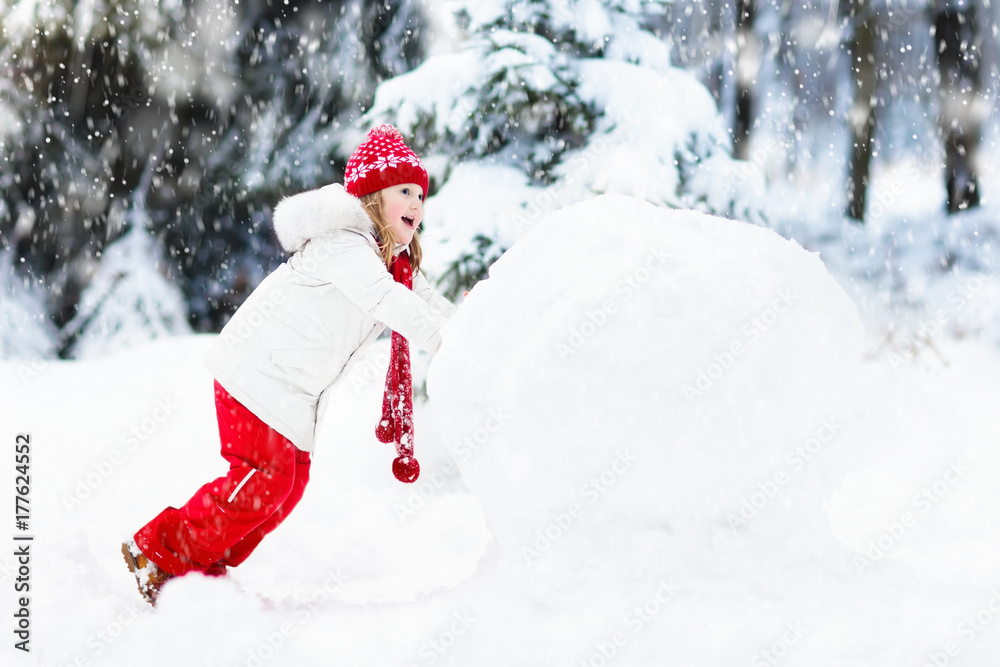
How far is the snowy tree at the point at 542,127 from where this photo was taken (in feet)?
12.1

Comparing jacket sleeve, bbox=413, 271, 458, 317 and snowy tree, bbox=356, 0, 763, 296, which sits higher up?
snowy tree, bbox=356, 0, 763, 296

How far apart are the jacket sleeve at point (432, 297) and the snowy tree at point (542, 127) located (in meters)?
0.92

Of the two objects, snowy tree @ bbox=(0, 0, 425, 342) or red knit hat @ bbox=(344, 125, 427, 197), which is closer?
red knit hat @ bbox=(344, 125, 427, 197)

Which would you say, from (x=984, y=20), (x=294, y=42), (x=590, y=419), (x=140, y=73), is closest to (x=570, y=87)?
(x=590, y=419)

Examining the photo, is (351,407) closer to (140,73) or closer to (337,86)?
(337,86)

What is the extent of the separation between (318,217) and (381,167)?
345mm

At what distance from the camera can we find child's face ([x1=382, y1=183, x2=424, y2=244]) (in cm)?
254

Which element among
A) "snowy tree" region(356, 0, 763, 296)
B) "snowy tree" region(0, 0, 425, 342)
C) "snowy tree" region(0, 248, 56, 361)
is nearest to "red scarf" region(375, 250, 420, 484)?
"snowy tree" region(356, 0, 763, 296)

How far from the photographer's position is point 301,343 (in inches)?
91.5

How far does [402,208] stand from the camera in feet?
8.36

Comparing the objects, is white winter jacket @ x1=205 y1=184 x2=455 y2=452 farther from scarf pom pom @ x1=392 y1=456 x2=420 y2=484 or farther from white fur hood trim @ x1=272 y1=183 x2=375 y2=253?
scarf pom pom @ x1=392 y1=456 x2=420 y2=484

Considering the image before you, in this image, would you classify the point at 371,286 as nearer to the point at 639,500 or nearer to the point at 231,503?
the point at 231,503

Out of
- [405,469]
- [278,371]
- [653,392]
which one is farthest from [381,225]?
[653,392]

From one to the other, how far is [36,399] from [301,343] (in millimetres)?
3355
